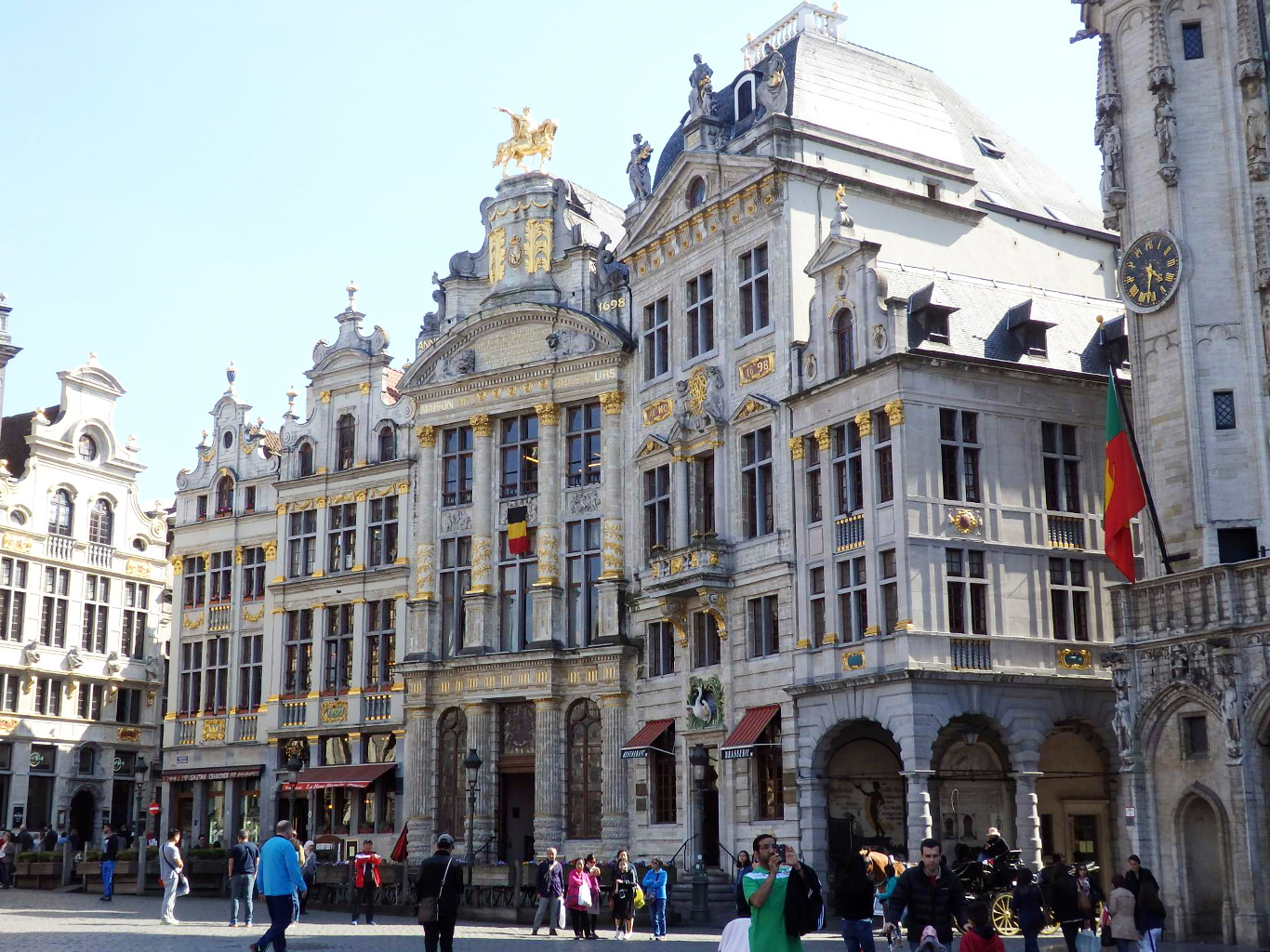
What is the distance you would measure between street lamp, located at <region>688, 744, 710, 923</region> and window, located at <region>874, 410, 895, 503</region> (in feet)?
25.5

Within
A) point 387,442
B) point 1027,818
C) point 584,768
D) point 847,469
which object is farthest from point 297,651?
point 1027,818

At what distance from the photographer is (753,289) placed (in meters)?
42.5

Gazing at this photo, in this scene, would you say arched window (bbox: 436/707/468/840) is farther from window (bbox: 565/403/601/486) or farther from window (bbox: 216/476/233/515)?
window (bbox: 216/476/233/515)

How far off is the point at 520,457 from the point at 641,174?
9378 millimetres

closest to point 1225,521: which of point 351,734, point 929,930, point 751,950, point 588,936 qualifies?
point 588,936

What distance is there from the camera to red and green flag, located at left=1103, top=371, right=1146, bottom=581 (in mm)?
31578

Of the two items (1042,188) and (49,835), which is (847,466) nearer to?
(1042,188)

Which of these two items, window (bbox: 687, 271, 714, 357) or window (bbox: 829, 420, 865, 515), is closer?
window (bbox: 829, 420, 865, 515)

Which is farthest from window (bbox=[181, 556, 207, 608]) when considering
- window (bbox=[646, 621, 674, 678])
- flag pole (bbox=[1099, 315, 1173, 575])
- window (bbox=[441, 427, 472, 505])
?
flag pole (bbox=[1099, 315, 1173, 575])

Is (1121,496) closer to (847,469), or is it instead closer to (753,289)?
(847,469)

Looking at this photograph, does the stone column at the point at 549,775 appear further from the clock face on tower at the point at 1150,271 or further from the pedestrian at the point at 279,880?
the pedestrian at the point at 279,880

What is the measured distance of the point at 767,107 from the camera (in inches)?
1672

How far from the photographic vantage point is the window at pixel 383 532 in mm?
52344

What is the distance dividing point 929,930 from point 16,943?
16.2 metres
